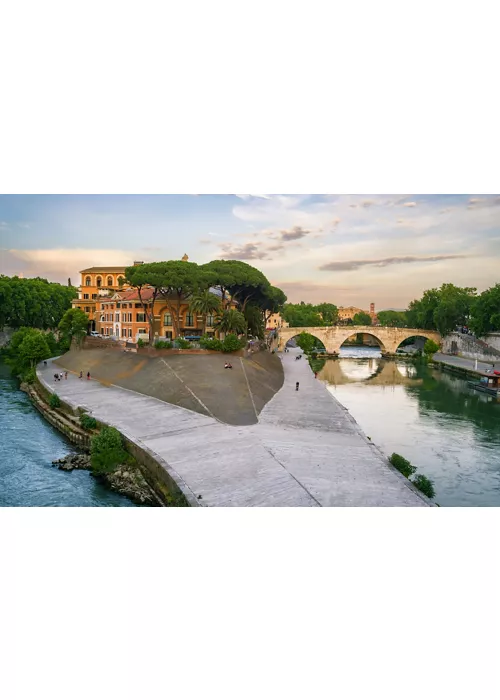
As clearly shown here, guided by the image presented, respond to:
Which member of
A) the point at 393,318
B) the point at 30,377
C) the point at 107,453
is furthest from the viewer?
the point at 393,318

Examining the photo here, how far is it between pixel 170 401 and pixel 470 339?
22.5 m

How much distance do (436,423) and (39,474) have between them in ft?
35.6

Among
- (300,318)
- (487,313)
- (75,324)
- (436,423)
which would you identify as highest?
(487,313)

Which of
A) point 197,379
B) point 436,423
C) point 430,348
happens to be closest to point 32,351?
point 197,379

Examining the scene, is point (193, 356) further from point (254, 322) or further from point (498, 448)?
point (498, 448)

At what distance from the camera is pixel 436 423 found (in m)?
13.8

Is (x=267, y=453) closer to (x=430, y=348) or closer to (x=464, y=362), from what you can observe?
(x=464, y=362)

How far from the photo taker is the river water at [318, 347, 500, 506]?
8.94 meters

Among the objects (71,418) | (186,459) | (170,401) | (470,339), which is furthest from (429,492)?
(470,339)

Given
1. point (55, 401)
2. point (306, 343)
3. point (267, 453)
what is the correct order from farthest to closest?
point (306, 343), point (55, 401), point (267, 453)

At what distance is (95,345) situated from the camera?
19141 millimetres

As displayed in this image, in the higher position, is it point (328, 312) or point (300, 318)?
point (328, 312)

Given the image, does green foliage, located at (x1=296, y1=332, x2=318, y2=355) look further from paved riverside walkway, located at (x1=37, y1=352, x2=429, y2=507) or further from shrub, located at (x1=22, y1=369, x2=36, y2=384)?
shrub, located at (x1=22, y1=369, x2=36, y2=384)

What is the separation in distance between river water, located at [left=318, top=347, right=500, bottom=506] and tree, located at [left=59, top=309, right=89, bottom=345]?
11.6 metres
